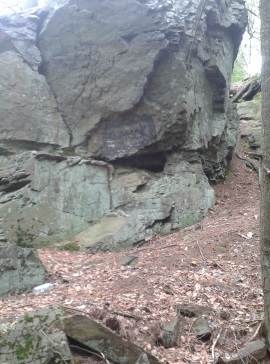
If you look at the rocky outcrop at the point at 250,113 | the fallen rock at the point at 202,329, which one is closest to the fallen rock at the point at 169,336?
the fallen rock at the point at 202,329

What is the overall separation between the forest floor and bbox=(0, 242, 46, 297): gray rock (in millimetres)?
242

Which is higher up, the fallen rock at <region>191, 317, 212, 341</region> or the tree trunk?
the tree trunk

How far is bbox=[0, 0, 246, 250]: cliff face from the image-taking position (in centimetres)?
1010

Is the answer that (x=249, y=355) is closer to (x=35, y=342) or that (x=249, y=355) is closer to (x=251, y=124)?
(x=35, y=342)

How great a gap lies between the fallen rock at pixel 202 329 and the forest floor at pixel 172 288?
0.07 metres

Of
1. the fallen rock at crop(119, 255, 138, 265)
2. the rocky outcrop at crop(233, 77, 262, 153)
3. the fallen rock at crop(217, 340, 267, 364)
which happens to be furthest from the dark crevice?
the fallen rock at crop(217, 340, 267, 364)

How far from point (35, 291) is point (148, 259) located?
2376 millimetres

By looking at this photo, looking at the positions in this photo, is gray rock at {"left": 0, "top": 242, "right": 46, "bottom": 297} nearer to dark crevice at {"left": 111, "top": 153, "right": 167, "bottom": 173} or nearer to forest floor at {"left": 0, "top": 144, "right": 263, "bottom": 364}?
forest floor at {"left": 0, "top": 144, "right": 263, "bottom": 364}

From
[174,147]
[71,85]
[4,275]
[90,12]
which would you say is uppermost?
[90,12]

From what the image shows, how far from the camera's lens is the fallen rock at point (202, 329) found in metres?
5.04

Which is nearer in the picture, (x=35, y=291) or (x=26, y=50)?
(x=35, y=291)

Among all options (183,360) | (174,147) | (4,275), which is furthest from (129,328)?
(174,147)

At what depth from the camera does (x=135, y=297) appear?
5.74 m

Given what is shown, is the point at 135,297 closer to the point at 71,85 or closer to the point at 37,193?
the point at 37,193
